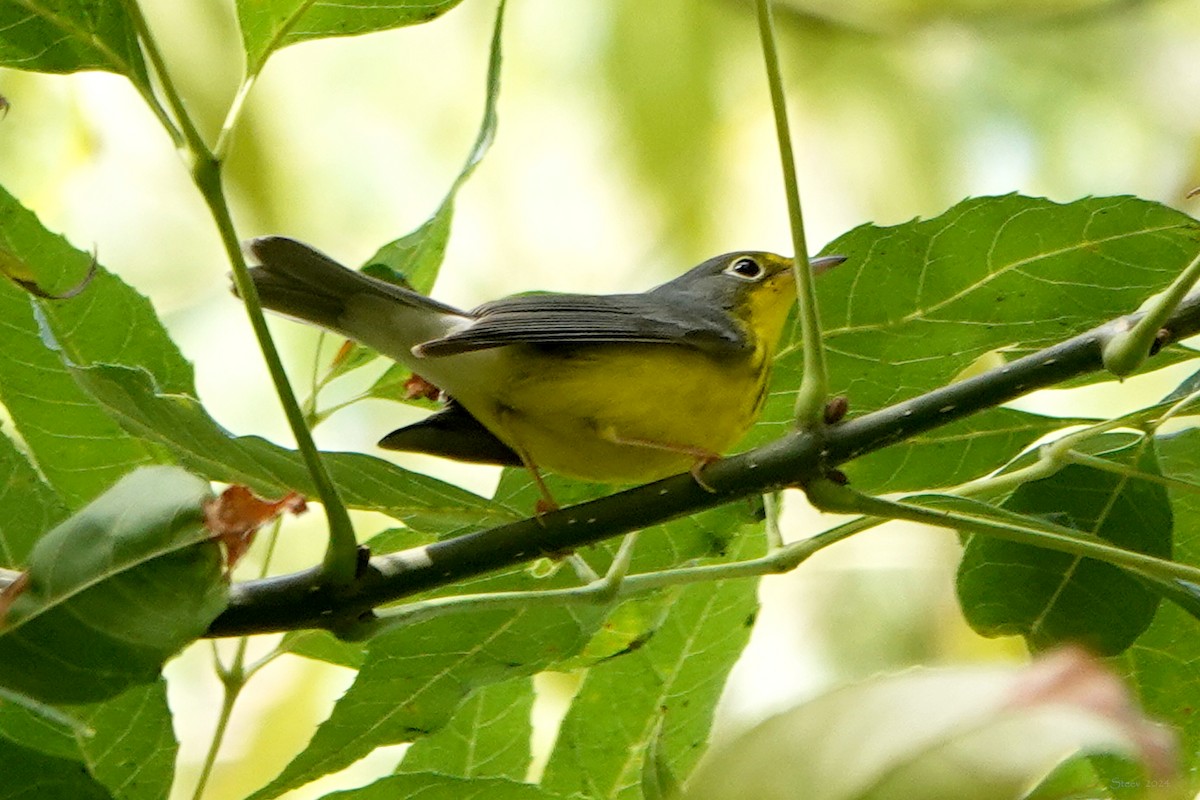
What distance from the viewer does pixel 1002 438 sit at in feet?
6.37

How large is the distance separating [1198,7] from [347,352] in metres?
5.40

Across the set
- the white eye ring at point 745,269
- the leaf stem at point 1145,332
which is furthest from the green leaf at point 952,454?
the white eye ring at point 745,269

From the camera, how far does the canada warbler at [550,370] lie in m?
2.35

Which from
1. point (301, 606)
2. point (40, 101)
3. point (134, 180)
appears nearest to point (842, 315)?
point (301, 606)

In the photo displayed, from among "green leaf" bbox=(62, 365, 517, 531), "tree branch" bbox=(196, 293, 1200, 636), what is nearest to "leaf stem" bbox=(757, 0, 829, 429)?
"tree branch" bbox=(196, 293, 1200, 636)

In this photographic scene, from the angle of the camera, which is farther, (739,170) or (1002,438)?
(739,170)

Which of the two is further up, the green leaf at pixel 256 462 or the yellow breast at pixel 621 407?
the yellow breast at pixel 621 407

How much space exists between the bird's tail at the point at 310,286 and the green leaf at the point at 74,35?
2.70 feet

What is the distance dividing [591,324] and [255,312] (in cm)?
136

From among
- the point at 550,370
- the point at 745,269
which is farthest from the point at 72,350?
the point at 745,269

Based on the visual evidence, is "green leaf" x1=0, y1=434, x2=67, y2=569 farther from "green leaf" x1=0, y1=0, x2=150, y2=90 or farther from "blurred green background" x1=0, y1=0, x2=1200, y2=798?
"blurred green background" x1=0, y1=0, x2=1200, y2=798

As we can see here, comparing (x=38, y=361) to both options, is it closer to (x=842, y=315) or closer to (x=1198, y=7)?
(x=842, y=315)

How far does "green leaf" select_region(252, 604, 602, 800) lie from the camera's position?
178 centimetres

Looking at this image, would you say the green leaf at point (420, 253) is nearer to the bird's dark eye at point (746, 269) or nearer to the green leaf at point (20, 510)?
the green leaf at point (20, 510)
